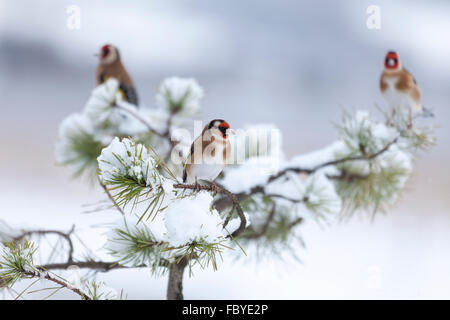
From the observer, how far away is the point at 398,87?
807 mm

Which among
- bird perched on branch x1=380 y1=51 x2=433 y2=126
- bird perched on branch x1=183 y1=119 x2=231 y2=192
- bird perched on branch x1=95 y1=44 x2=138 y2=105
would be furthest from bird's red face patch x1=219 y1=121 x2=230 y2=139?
bird perched on branch x1=95 y1=44 x2=138 y2=105

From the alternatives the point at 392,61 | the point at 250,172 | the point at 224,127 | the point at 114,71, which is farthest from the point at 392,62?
the point at 114,71

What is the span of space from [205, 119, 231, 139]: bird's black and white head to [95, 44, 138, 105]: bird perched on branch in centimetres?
65

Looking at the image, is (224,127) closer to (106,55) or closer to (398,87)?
(398,87)

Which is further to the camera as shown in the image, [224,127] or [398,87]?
[398,87]

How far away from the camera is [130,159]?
0.35m

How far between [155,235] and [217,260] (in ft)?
0.30

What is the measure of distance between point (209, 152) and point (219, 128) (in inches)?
1.1

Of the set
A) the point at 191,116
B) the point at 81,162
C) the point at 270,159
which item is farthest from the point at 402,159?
the point at 81,162

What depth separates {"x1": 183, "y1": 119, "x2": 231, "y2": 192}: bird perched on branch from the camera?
45 centimetres
